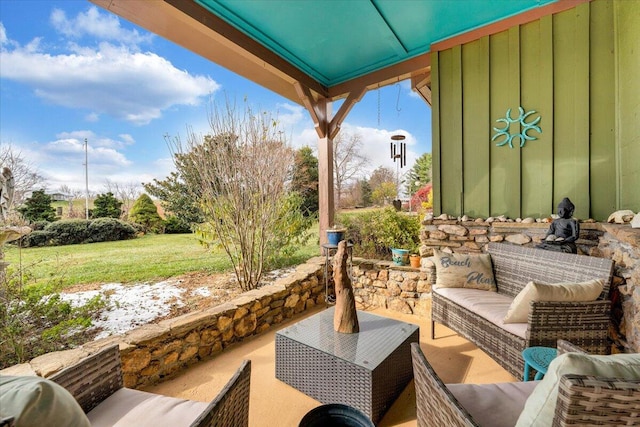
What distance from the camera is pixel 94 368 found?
1.19m

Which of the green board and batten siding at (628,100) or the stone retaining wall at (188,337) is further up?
the green board and batten siding at (628,100)

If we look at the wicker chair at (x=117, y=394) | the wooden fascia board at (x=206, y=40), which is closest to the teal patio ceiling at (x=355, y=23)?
the wooden fascia board at (x=206, y=40)

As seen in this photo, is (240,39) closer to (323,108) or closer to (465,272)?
(323,108)

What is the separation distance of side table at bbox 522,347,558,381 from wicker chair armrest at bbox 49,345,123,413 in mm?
2090

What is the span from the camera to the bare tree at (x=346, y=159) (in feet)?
21.0

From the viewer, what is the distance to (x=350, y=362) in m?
1.66

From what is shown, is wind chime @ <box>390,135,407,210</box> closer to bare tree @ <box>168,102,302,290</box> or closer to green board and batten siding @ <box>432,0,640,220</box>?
green board and batten siding @ <box>432,0,640,220</box>

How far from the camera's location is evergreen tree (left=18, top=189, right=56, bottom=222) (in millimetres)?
3070

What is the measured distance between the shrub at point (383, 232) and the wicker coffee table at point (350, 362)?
2058mm

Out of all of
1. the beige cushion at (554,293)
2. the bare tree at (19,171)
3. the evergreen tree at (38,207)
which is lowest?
the beige cushion at (554,293)

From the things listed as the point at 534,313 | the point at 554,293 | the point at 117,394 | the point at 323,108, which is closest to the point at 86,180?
the point at 323,108

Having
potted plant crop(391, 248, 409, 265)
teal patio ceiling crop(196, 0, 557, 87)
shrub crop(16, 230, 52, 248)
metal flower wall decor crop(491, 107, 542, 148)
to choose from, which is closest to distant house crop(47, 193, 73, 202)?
shrub crop(16, 230, 52, 248)

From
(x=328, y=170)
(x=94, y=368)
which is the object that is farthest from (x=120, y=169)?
(x=94, y=368)

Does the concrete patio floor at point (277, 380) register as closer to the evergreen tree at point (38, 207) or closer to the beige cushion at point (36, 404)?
the beige cushion at point (36, 404)
